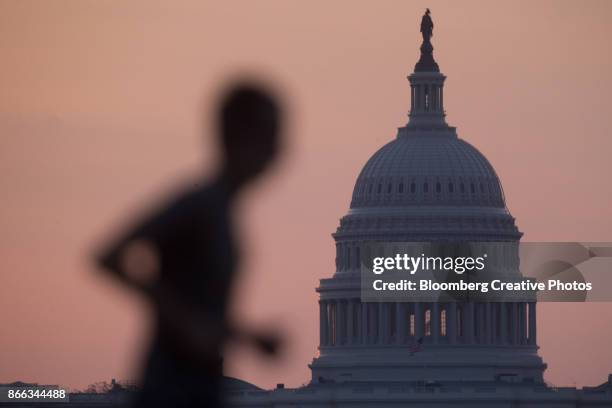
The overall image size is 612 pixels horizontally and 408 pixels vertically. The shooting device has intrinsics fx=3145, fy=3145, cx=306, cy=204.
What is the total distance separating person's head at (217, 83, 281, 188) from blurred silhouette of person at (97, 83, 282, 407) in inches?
1.0

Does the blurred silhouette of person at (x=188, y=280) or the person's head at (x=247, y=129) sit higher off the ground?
the person's head at (x=247, y=129)

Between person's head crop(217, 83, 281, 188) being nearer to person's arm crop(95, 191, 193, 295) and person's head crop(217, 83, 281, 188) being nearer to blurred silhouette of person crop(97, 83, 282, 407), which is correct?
blurred silhouette of person crop(97, 83, 282, 407)

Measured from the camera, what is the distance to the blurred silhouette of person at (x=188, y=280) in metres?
18.4

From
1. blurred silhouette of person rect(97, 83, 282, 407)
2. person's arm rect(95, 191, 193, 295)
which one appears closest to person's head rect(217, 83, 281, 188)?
blurred silhouette of person rect(97, 83, 282, 407)

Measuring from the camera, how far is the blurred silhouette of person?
60.5 feet

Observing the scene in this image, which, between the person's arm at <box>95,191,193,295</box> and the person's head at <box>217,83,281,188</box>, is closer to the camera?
the person's arm at <box>95,191,193,295</box>

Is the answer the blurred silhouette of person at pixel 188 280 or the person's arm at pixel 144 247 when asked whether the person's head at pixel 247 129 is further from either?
the person's arm at pixel 144 247

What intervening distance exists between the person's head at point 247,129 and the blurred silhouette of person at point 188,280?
2 centimetres

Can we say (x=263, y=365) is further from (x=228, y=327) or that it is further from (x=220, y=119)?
(x=220, y=119)

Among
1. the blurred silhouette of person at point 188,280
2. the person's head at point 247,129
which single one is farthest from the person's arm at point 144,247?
the person's head at point 247,129

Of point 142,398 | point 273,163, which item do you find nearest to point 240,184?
point 273,163

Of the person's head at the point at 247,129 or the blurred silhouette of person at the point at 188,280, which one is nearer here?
the blurred silhouette of person at the point at 188,280

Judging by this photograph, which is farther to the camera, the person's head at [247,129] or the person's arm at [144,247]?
the person's head at [247,129]

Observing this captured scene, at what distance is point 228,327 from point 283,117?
4.67 ft
